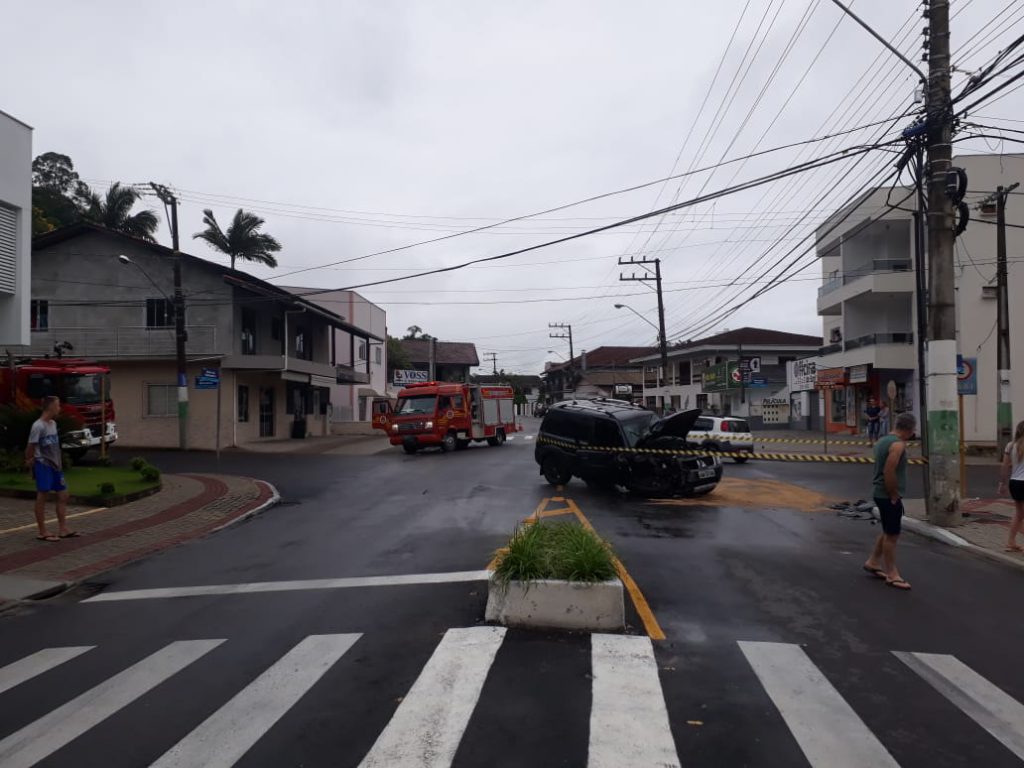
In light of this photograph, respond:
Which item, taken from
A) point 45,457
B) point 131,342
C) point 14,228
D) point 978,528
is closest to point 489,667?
point 45,457

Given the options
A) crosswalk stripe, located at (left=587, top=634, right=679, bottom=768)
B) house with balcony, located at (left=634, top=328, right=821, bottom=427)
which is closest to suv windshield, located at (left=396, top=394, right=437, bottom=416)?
house with balcony, located at (left=634, top=328, right=821, bottom=427)

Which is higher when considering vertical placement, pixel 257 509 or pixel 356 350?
pixel 356 350

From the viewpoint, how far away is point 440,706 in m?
4.86

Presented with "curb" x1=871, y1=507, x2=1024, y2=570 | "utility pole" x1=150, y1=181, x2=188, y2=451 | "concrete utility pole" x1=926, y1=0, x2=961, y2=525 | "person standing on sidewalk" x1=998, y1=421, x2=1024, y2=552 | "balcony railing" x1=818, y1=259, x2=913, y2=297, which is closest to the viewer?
"curb" x1=871, y1=507, x2=1024, y2=570

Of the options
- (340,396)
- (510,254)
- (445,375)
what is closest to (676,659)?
(510,254)

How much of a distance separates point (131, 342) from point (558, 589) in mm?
29049

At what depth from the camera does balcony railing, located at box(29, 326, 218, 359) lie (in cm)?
3094

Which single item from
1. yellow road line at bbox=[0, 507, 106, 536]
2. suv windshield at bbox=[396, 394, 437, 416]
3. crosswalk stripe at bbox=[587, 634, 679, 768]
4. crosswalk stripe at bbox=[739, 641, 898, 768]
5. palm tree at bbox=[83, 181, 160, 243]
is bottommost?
crosswalk stripe at bbox=[739, 641, 898, 768]

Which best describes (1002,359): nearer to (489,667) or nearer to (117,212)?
(489,667)

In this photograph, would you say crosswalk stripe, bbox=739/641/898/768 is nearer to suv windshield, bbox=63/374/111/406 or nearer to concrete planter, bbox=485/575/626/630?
concrete planter, bbox=485/575/626/630

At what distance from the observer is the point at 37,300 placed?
31.7m

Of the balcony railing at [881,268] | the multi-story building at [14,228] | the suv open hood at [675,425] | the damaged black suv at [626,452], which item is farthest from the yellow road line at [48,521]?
the balcony railing at [881,268]

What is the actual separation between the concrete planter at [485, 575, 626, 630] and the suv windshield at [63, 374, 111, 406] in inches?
796

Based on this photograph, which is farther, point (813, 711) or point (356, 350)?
point (356, 350)
